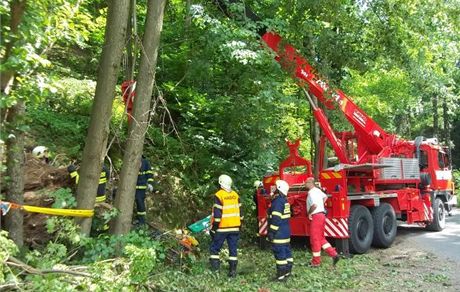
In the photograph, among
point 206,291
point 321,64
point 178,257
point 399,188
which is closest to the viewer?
point 206,291

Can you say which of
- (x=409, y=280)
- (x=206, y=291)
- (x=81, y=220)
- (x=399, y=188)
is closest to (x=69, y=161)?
(x=81, y=220)

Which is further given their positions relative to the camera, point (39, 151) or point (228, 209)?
point (228, 209)

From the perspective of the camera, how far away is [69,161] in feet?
28.3

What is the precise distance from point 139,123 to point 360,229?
5784mm

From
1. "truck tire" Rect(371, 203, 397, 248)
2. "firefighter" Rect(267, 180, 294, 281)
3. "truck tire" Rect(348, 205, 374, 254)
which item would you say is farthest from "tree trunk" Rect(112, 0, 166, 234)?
"truck tire" Rect(371, 203, 397, 248)

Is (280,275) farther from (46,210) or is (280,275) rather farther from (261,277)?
(46,210)

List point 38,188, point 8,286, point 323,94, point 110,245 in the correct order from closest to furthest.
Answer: point 8,286, point 110,245, point 38,188, point 323,94

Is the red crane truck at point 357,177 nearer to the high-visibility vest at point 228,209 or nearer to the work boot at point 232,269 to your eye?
the high-visibility vest at point 228,209

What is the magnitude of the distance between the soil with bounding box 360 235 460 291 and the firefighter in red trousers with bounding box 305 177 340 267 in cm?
84

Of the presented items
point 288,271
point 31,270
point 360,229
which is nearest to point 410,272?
point 360,229

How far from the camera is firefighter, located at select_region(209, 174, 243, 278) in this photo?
7996mm

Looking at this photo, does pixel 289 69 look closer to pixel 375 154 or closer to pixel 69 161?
pixel 375 154

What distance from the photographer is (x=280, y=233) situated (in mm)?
8078

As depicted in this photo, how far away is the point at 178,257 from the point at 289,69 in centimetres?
470
